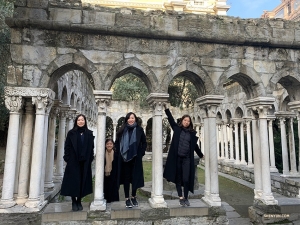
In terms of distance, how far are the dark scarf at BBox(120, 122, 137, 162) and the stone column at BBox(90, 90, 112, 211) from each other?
534 millimetres

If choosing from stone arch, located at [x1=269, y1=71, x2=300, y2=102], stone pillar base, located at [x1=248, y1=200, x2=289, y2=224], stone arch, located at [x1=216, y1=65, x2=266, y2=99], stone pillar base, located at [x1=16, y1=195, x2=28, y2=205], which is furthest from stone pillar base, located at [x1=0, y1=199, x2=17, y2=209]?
stone arch, located at [x1=269, y1=71, x2=300, y2=102]

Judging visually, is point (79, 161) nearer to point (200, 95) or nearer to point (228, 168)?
point (200, 95)

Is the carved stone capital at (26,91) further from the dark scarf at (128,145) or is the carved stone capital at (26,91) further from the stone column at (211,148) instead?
the stone column at (211,148)

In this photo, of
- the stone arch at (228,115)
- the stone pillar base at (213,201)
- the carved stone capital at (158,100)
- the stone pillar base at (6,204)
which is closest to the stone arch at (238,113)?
the stone arch at (228,115)

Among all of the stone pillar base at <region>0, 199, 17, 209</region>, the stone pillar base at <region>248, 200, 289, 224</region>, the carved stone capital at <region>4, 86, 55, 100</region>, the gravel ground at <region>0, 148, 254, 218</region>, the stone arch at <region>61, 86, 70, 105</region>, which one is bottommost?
the gravel ground at <region>0, 148, 254, 218</region>

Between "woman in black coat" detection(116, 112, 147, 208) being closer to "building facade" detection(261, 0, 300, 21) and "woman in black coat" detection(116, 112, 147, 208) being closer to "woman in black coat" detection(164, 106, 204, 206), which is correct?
"woman in black coat" detection(164, 106, 204, 206)

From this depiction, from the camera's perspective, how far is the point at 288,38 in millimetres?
6262

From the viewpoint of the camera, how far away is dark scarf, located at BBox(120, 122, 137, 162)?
4.86m

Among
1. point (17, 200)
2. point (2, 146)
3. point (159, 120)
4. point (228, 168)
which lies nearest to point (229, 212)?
point (159, 120)

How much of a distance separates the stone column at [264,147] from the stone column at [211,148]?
41.7 inches

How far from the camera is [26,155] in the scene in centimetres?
528

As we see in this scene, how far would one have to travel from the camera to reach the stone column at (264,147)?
18.7 feet

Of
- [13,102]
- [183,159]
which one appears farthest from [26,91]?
[183,159]

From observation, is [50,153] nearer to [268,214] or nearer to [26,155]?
[26,155]
